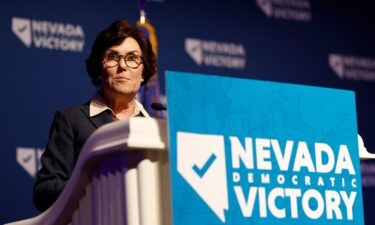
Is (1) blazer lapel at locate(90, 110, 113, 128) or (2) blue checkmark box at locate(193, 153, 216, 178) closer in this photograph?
(2) blue checkmark box at locate(193, 153, 216, 178)

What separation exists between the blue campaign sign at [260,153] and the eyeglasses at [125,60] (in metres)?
0.89

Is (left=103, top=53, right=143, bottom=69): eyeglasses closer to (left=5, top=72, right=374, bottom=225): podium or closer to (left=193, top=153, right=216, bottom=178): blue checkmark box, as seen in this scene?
(left=5, top=72, right=374, bottom=225): podium

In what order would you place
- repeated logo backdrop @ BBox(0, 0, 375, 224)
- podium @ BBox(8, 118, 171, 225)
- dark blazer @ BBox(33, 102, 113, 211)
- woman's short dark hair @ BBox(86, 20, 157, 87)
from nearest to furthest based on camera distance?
podium @ BBox(8, 118, 171, 225)
dark blazer @ BBox(33, 102, 113, 211)
woman's short dark hair @ BBox(86, 20, 157, 87)
repeated logo backdrop @ BBox(0, 0, 375, 224)

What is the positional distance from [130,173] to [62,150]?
0.71 m

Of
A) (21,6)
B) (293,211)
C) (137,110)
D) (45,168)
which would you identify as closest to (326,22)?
(21,6)

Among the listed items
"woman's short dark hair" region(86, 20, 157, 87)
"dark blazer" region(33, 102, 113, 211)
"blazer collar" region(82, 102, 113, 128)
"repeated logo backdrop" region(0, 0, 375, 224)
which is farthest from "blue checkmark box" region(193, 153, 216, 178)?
"repeated logo backdrop" region(0, 0, 375, 224)

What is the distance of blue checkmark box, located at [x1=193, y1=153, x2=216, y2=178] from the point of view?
134cm

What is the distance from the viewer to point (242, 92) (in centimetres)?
141

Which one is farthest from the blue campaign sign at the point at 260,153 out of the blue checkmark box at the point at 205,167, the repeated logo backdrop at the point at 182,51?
the repeated logo backdrop at the point at 182,51

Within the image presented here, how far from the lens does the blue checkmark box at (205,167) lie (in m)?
1.34

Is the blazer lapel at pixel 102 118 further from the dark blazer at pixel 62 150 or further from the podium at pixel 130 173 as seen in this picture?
the podium at pixel 130 173

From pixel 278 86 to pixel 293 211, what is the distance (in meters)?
0.23

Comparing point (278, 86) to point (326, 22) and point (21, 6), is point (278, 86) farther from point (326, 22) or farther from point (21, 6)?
point (326, 22)

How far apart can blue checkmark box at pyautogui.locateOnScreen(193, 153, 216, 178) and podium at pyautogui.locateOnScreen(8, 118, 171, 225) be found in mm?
50
